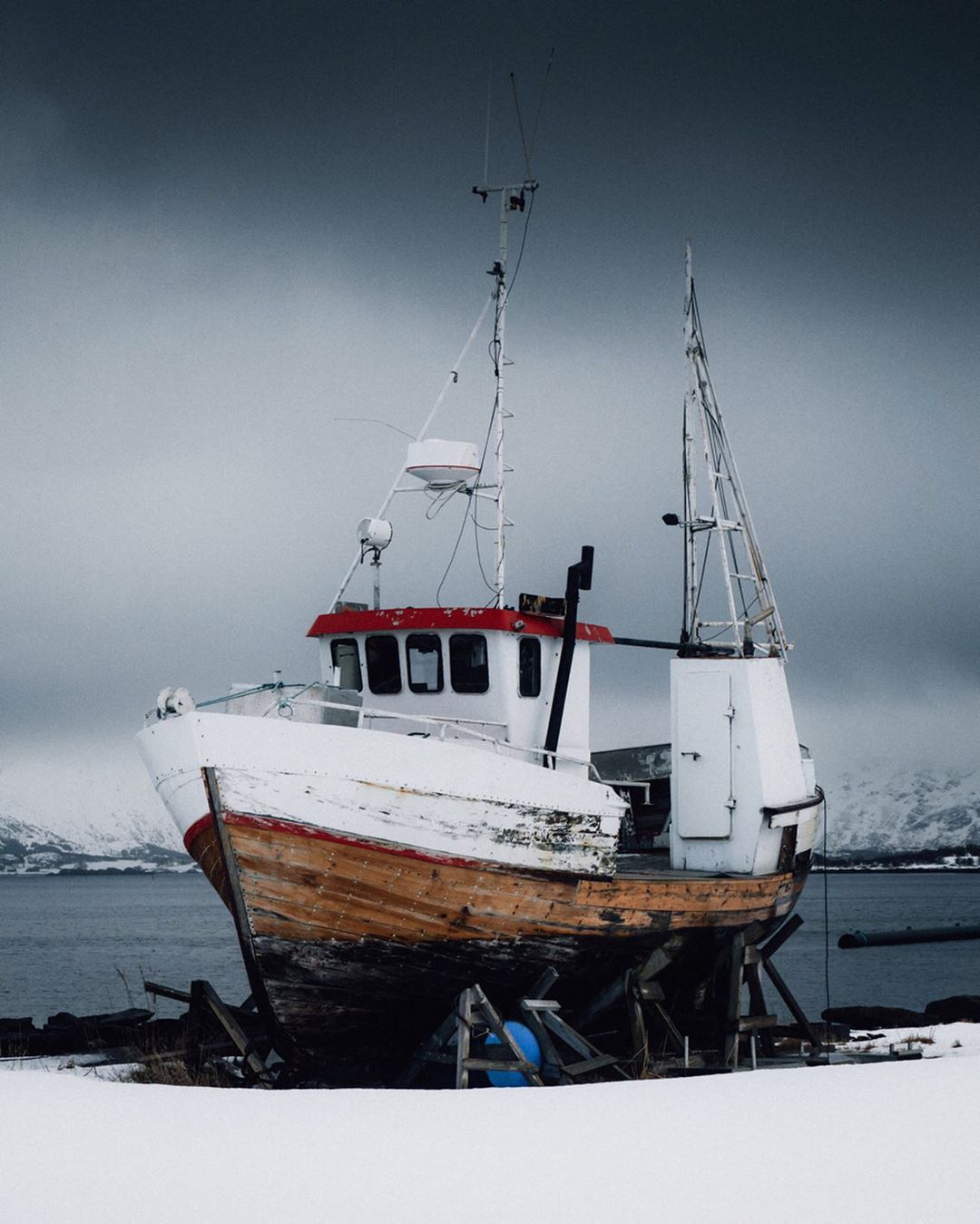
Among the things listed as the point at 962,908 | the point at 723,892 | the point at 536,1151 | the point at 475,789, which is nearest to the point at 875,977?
the point at 723,892

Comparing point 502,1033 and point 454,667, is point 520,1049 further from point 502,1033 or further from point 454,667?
point 454,667

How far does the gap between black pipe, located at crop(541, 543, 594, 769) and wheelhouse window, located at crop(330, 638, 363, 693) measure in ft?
7.46

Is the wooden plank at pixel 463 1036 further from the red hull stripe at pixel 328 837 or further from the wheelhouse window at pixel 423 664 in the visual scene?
the wheelhouse window at pixel 423 664

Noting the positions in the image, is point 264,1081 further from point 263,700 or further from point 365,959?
point 263,700

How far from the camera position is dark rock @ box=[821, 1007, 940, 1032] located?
22.6m

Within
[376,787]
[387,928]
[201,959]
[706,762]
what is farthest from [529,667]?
[201,959]

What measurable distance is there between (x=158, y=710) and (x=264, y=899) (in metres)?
2.08

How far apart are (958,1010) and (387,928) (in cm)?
1590

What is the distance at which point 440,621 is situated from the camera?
15266 mm

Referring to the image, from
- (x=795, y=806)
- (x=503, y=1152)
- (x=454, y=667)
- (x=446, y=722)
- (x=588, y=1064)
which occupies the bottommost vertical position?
(x=588, y=1064)

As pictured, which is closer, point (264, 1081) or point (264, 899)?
point (264, 899)

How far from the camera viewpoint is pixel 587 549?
15.6 m

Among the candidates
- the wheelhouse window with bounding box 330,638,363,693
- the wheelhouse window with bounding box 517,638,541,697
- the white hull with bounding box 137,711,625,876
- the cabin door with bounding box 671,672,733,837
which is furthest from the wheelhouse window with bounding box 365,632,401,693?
the cabin door with bounding box 671,672,733,837

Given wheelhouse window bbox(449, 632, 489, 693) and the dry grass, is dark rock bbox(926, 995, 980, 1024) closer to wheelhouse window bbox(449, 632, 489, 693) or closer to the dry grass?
wheelhouse window bbox(449, 632, 489, 693)
